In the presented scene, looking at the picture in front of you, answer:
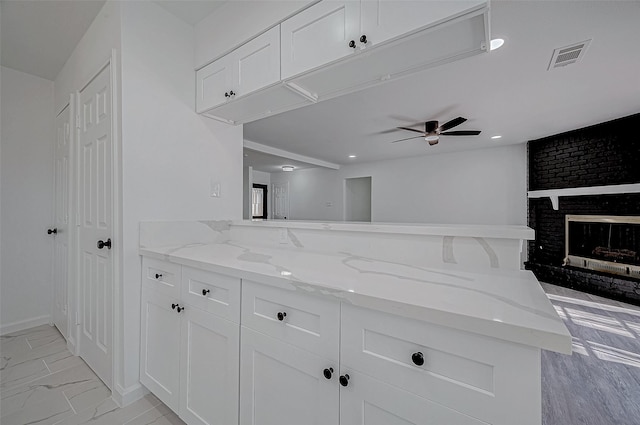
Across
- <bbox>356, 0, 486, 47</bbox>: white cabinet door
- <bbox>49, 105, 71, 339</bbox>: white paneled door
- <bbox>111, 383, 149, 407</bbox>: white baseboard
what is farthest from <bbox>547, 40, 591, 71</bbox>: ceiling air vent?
<bbox>49, 105, 71, 339</bbox>: white paneled door

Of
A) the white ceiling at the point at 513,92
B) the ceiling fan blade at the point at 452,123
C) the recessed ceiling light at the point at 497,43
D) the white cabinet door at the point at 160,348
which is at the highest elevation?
the white ceiling at the point at 513,92

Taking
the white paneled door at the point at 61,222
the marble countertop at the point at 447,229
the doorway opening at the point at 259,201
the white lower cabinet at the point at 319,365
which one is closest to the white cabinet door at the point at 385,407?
the white lower cabinet at the point at 319,365

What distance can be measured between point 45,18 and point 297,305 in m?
2.57

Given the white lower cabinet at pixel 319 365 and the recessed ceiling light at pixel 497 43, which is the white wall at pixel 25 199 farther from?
the recessed ceiling light at pixel 497 43

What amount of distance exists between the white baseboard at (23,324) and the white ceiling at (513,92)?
3.23 meters

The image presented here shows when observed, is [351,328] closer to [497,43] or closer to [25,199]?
[497,43]

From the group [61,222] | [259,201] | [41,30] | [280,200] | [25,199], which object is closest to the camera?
[41,30]

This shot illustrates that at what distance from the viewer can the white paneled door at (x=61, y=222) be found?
7.73 ft

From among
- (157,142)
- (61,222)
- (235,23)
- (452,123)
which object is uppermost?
(452,123)

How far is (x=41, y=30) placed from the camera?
1979mm

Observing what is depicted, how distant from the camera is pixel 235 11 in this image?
1.62m

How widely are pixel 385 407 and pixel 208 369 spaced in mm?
829

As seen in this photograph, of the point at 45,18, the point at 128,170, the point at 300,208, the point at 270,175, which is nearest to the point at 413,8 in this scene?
the point at 128,170

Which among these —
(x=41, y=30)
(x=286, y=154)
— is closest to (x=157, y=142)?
(x=41, y=30)
